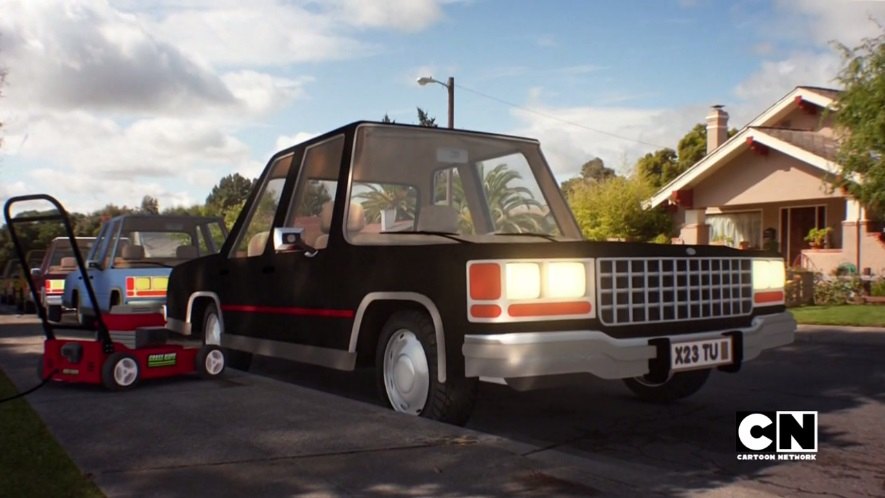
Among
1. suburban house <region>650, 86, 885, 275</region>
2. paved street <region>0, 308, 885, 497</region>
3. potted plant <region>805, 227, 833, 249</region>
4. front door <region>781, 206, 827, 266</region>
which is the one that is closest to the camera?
paved street <region>0, 308, 885, 497</region>

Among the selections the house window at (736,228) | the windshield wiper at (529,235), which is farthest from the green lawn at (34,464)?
the house window at (736,228)

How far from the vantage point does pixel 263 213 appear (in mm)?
7418

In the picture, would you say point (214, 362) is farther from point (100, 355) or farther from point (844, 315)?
point (844, 315)

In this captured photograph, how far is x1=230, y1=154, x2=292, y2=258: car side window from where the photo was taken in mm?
7227

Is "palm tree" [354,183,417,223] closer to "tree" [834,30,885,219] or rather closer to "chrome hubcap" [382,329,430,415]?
"chrome hubcap" [382,329,430,415]

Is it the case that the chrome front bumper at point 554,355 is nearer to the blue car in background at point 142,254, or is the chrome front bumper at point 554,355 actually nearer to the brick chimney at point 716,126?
the blue car in background at point 142,254

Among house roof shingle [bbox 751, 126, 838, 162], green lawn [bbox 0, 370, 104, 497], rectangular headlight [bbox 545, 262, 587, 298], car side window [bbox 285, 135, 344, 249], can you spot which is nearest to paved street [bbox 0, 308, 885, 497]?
green lawn [bbox 0, 370, 104, 497]

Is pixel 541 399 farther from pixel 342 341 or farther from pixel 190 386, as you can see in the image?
pixel 190 386

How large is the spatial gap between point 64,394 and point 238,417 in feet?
6.52

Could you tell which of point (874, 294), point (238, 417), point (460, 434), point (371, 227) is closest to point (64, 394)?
point (238, 417)

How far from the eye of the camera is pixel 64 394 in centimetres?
651

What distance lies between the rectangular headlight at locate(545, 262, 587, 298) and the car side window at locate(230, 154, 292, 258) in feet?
10.0

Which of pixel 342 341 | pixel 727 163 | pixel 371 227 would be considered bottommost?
pixel 342 341

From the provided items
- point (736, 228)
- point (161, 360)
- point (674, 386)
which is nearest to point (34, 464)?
point (161, 360)
